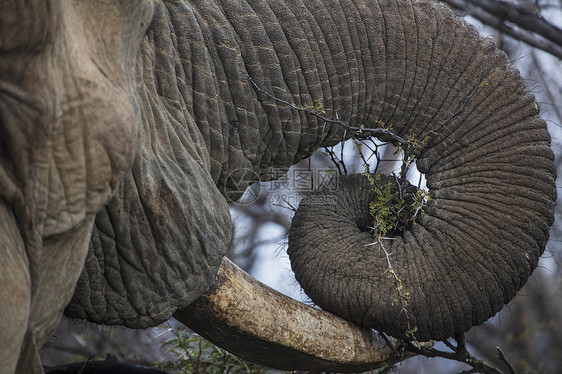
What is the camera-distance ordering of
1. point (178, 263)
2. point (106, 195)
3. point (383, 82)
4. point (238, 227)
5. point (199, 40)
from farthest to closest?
point (238, 227) < point (383, 82) < point (199, 40) < point (178, 263) < point (106, 195)

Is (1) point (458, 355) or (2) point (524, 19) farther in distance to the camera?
(2) point (524, 19)

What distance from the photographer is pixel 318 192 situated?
2.33 metres

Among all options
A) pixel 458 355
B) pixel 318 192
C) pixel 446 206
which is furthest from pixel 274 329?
pixel 458 355

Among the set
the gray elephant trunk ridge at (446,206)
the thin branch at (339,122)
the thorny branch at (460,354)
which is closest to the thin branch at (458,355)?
the thorny branch at (460,354)

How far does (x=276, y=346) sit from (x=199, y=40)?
0.84 meters

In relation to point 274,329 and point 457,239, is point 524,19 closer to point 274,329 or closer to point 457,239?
point 457,239

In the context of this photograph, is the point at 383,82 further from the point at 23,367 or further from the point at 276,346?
the point at 23,367

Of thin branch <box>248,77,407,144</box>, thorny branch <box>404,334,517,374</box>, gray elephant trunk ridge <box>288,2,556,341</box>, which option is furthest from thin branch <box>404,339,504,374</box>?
thin branch <box>248,77,407,144</box>

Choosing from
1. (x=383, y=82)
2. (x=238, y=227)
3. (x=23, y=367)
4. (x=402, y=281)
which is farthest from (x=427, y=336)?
(x=238, y=227)

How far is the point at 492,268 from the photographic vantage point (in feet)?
6.88

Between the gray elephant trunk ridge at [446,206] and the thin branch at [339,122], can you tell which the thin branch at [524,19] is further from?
the thin branch at [339,122]

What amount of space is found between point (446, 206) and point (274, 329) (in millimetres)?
625

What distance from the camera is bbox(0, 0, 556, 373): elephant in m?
1.76

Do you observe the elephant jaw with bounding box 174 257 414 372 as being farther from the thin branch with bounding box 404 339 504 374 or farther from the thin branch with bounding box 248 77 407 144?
the thin branch with bounding box 248 77 407 144
